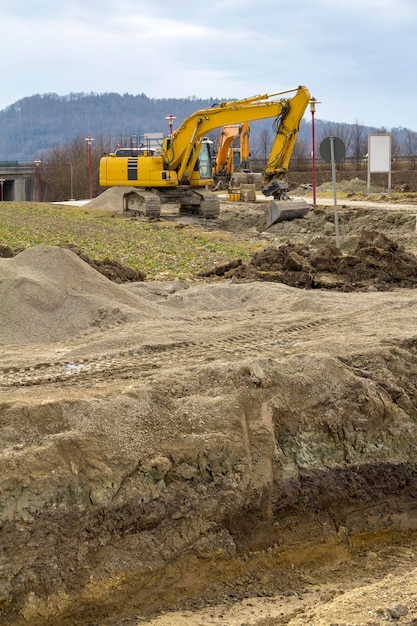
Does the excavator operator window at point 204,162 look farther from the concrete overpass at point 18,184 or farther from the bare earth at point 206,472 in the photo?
the concrete overpass at point 18,184

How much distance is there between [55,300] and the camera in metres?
9.52

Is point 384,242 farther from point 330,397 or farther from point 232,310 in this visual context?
point 330,397

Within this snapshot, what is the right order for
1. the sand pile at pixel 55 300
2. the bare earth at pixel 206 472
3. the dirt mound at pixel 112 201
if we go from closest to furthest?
the bare earth at pixel 206 472 → the sand pile at pixel 55 300 → the dirt mound at pixel 112 201

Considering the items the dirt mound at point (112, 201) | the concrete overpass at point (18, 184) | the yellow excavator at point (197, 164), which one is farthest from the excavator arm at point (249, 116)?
the concrete overpass at point (18, 184)

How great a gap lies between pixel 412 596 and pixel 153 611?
169 cm

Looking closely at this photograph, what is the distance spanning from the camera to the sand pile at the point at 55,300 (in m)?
8.92

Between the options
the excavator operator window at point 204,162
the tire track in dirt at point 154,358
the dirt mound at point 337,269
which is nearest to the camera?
the tire track in dirt at point 154,358

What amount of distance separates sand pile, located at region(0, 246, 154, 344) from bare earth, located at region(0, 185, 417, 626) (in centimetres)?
5

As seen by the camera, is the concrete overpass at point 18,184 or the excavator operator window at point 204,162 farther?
the concrete overpass at point 18,184

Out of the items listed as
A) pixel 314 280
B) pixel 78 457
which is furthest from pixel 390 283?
pixel 78 457

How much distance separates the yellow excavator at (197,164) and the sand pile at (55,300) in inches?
587

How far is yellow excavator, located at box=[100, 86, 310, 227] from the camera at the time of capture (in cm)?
2503

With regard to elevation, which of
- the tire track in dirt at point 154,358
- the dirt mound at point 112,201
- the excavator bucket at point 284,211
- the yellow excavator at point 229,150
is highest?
the yellow excavator at point 229,150

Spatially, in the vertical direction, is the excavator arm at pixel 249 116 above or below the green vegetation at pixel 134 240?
above
